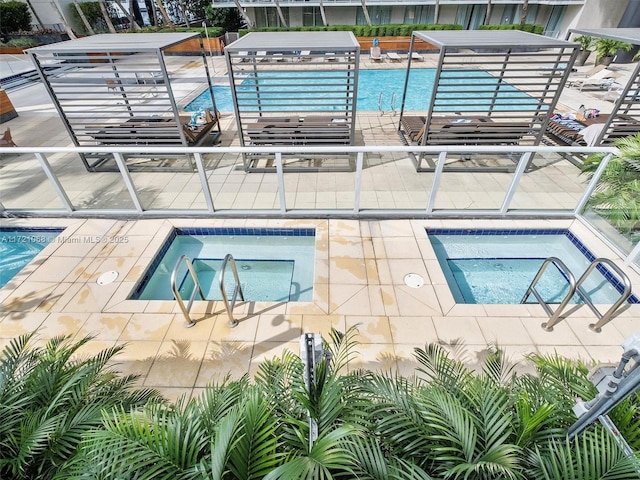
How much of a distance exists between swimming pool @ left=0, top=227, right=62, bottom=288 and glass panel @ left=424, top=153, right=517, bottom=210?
635cm

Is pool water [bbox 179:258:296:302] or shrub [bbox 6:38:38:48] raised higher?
shrub [bbox 6:38:38:48]

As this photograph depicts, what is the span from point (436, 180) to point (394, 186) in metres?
0.65

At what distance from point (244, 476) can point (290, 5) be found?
91.4 feet

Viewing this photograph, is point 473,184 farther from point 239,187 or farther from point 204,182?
point 204,182

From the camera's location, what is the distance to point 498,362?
8.42ft

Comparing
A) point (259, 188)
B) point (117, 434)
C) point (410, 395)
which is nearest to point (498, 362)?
point (410, 395)

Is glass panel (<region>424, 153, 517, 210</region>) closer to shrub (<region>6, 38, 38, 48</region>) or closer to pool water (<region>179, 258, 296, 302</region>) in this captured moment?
pool water (<region>179, 258, 296, 302</region>)

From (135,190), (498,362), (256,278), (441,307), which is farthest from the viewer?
(135,190)

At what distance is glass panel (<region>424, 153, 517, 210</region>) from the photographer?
5.05 meters

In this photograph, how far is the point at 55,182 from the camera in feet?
16.8

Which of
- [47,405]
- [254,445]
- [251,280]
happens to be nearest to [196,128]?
[251,280]

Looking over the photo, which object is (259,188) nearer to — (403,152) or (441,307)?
(403,152)

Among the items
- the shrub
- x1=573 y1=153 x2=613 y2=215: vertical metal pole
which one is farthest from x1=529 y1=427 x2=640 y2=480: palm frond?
the shrub

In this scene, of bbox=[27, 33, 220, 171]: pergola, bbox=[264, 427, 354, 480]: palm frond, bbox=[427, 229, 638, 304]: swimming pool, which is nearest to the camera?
bbox=[264, 427, 354, 480]: palm frond
